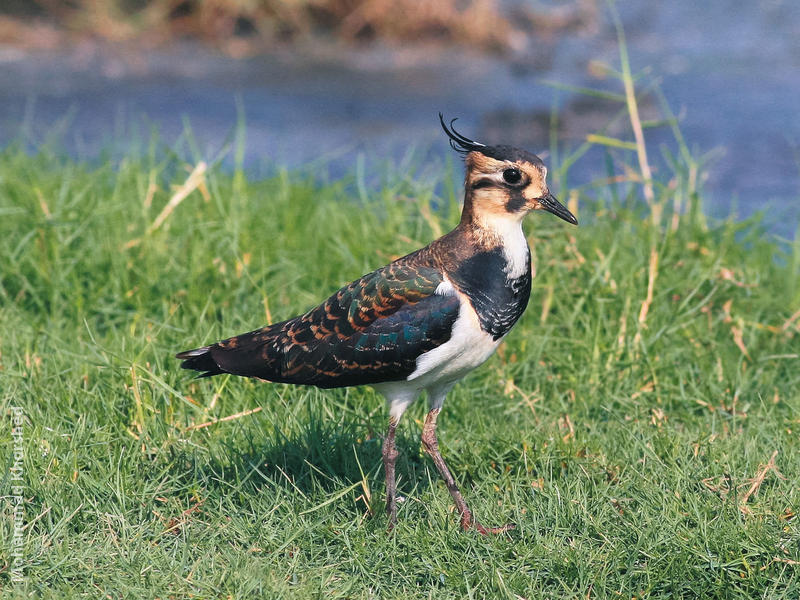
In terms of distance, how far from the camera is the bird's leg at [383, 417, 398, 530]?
4.41 meters

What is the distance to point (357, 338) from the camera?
4320 millimetres

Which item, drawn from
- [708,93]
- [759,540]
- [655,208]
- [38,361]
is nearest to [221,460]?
[38,361]

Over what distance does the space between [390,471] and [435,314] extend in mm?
768

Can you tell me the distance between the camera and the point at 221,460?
15.3 ft

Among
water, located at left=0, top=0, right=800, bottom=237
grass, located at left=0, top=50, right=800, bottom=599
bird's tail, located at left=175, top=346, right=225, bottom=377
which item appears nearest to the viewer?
grass, located at left=0, top=50, right=800, bottom=599

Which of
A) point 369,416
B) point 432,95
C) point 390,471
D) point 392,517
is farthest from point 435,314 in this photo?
point 432,95

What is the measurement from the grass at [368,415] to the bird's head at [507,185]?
1.14 meters

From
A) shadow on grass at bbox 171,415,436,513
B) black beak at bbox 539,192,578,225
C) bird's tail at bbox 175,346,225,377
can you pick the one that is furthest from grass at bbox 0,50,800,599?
black beak at bbox 539,192,578,225

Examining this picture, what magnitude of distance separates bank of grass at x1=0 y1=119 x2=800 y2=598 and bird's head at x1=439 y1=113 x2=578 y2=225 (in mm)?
1139

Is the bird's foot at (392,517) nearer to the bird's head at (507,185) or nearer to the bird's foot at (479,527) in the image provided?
the bird's foot at (479,527)

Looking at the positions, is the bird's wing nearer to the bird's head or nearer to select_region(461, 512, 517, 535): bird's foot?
the bird's head

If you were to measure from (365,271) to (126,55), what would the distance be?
698 centimetres

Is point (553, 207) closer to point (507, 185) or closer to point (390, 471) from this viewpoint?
point (507, 185)

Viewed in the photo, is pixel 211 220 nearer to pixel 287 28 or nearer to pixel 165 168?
pixel 165 168
